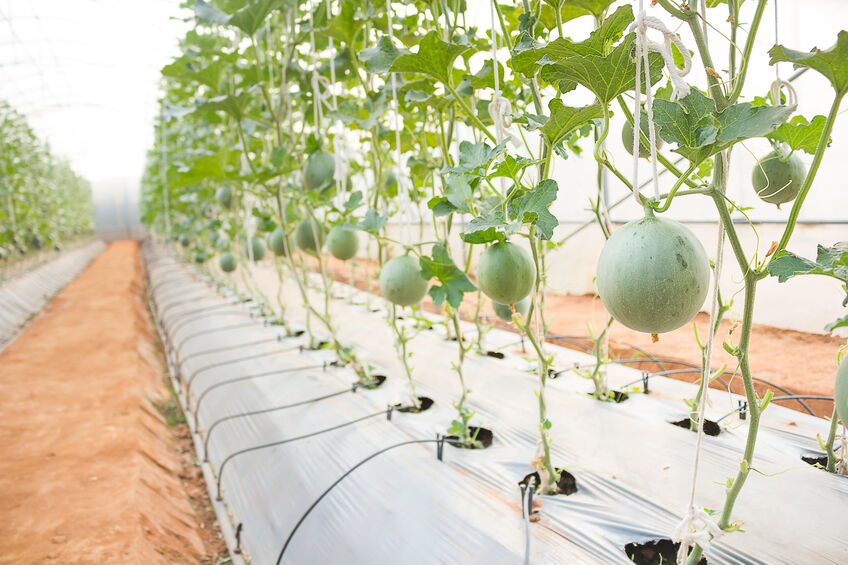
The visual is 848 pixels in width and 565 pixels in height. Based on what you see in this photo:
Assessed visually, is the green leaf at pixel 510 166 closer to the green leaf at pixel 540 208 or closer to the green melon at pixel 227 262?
the green leaf at pixel 540 208

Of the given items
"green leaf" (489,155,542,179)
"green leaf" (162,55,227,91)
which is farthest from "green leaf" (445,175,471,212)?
"green leaf" (162,55,227,91)

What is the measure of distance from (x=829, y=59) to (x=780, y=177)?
0.52 m

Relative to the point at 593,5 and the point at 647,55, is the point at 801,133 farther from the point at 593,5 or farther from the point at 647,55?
the point at 593,5

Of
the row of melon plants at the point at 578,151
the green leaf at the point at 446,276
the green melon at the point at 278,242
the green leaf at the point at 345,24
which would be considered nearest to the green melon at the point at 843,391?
the row of melon plants at the point at 578,151

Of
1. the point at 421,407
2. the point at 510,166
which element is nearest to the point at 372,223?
the point at 510,166

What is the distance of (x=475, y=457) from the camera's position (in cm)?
173

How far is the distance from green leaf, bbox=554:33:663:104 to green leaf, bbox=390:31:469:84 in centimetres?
42

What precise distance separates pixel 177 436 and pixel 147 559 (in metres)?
1.84

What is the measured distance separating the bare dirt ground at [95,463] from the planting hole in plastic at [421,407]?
1073mm

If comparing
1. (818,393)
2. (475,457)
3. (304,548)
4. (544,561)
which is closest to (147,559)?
(304,548)

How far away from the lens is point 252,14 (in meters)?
2.14

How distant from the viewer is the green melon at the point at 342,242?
2184 millimetres

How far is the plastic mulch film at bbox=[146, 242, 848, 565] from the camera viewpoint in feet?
4.24

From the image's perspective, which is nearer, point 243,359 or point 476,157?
point 476,157
